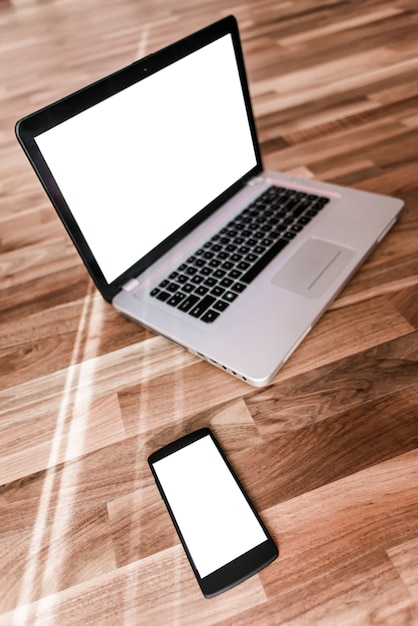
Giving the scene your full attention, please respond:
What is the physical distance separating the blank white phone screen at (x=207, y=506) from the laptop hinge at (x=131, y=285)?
246mm

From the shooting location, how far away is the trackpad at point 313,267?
1.98 ft

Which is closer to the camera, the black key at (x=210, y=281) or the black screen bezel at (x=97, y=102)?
the black screen bezel at (x=97, y=102)

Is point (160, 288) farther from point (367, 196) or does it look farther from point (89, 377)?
point (367, 196)

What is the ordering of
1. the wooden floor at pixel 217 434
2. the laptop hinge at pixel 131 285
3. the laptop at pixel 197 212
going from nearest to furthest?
the wooden floor at pixel 217 434
the laptop at pixel 197 212
the laptop hinge at pixel 131 285

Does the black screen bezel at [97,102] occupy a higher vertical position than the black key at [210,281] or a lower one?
higher

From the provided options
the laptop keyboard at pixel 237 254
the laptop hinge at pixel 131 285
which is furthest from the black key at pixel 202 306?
the laptop hinge at pixel 131 285

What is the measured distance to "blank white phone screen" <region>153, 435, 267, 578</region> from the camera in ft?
1.39

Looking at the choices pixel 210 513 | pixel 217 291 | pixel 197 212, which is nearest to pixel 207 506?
pixel 210 513

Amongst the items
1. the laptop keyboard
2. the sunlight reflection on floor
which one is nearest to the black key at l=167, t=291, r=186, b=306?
the laptop keyboard

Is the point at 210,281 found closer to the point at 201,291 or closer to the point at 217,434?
the point at 201,291

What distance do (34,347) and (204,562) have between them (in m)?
0.40

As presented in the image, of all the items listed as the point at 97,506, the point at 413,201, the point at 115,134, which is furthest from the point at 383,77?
the point at 97,506

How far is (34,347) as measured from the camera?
671mm

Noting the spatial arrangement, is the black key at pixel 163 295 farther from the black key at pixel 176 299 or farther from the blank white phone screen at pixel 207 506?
the blank white phone screen at pixel 207 506
